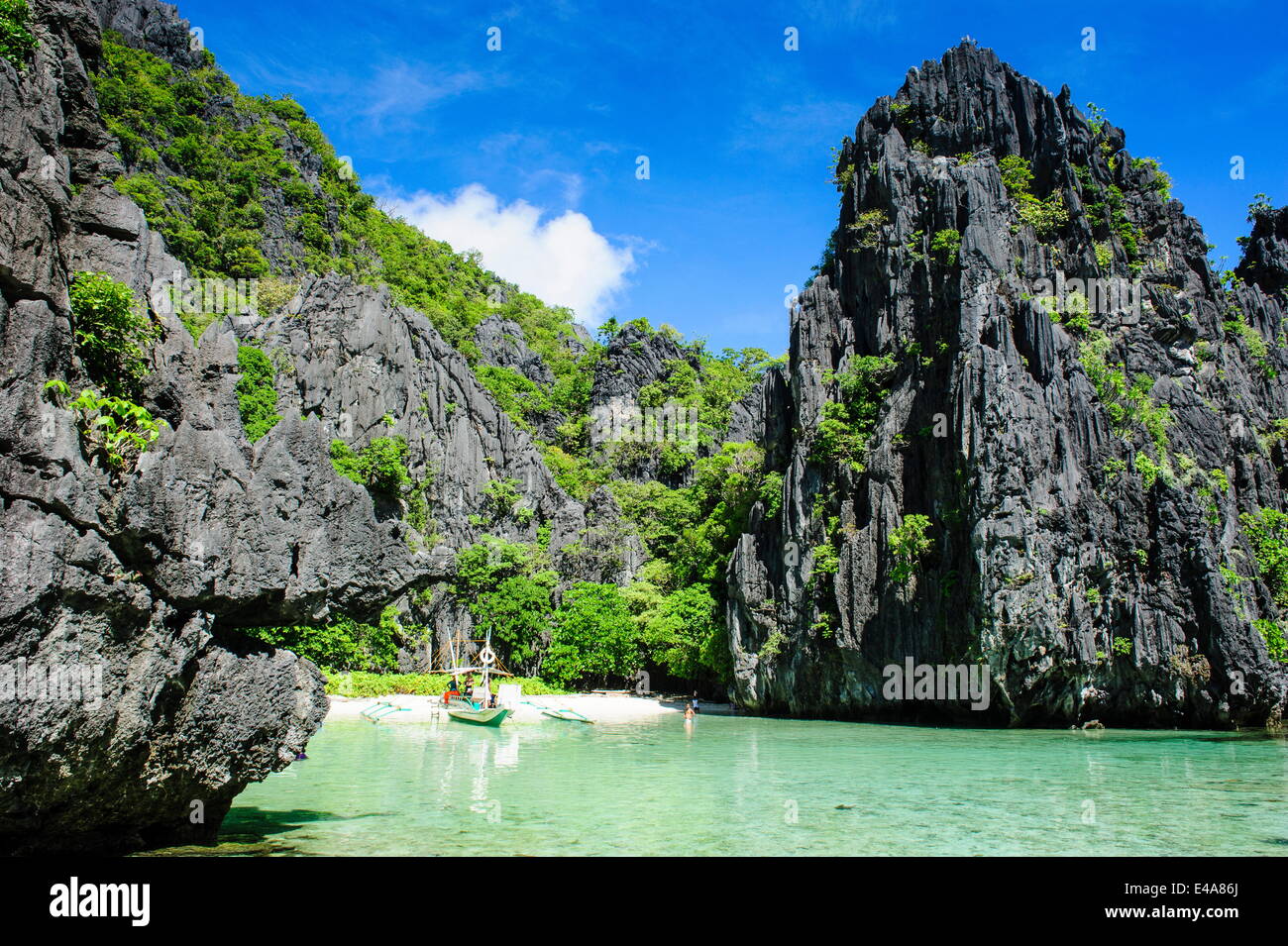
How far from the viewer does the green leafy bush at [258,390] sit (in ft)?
126

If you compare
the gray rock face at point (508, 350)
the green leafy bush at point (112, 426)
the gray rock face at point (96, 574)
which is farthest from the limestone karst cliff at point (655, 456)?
the gray rock face at point (508, 350)

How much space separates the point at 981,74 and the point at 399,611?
3865cm

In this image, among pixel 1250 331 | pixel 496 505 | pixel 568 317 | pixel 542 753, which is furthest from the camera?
pixel 568 317

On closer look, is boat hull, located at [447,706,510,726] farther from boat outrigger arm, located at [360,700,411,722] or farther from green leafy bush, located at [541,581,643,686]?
green leafy bush, located at [541,581,643,686]

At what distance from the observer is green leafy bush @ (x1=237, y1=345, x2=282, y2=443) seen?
38.3 metres

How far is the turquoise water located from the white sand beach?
23.1 ft

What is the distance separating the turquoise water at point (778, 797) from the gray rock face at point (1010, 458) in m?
3.34

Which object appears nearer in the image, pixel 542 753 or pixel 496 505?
pixel 542 753

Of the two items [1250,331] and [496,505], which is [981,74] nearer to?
[1250,331]

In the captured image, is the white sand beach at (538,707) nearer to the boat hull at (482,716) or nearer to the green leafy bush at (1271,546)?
the boat hull at (482,716)

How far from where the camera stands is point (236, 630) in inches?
312
